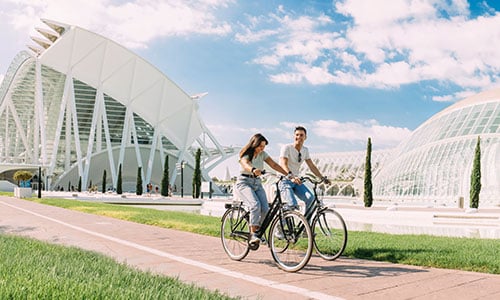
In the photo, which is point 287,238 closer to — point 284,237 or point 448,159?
point 284,237

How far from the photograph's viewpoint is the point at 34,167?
193 ft

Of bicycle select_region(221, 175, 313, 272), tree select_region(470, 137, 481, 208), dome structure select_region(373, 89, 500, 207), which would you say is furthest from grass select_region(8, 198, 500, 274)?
dome structure select_region(373, 89, 500, 207)

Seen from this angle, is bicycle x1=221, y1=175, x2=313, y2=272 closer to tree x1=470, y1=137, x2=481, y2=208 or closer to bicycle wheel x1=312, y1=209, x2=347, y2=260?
bicycle wheel x1=312, y1=209, x2=347, y2=260

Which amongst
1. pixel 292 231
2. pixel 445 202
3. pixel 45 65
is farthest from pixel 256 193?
pixel 45 65

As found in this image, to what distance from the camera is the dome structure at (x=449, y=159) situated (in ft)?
114

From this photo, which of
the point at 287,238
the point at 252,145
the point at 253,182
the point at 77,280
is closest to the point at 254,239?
the point at 287,238

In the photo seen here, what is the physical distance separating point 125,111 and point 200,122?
1052cm

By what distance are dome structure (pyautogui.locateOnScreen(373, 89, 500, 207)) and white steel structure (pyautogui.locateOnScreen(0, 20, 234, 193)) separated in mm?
30663

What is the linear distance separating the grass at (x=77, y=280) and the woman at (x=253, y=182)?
191 cm

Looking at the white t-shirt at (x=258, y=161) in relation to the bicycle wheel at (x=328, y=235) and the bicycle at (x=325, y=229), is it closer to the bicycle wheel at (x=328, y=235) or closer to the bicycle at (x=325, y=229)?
the bicycle at (x=325, y=229)

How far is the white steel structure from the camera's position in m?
58.7

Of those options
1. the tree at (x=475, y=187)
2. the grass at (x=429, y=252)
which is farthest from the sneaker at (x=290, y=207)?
the tree at (x=475, y=187)

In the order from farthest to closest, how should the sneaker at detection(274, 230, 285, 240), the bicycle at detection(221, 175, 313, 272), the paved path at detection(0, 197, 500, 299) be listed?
the sneaker at detection(274, 230, 285, 240) → the bicycle at detection(221, 175, 313, 272) → the paved path at detection(0, 197, 500, 299)

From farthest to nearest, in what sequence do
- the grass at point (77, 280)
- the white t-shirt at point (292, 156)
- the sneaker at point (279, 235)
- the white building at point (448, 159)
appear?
the white building at point (448, 159)
the white t-shirt at point (292, 156)
the sneaker at point (279, 235)
the grass at point (77, 280)
